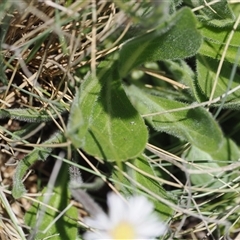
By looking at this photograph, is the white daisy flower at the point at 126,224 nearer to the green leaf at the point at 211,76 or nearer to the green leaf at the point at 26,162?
the green leaf at the point at 26,162

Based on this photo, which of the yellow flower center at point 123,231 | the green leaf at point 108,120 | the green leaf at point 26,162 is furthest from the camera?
the green leaf at point 26,162

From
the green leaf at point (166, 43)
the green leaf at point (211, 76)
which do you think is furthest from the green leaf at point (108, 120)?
the green leaf at point (211, 76)

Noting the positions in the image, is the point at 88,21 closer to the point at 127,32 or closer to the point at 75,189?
the point at 127,32

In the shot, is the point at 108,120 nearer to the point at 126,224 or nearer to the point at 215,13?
the point at 126,224

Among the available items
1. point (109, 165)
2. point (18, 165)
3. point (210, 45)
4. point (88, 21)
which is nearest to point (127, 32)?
point (88, 21)

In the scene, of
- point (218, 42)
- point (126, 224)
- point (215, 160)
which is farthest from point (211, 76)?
point (126, 224)
